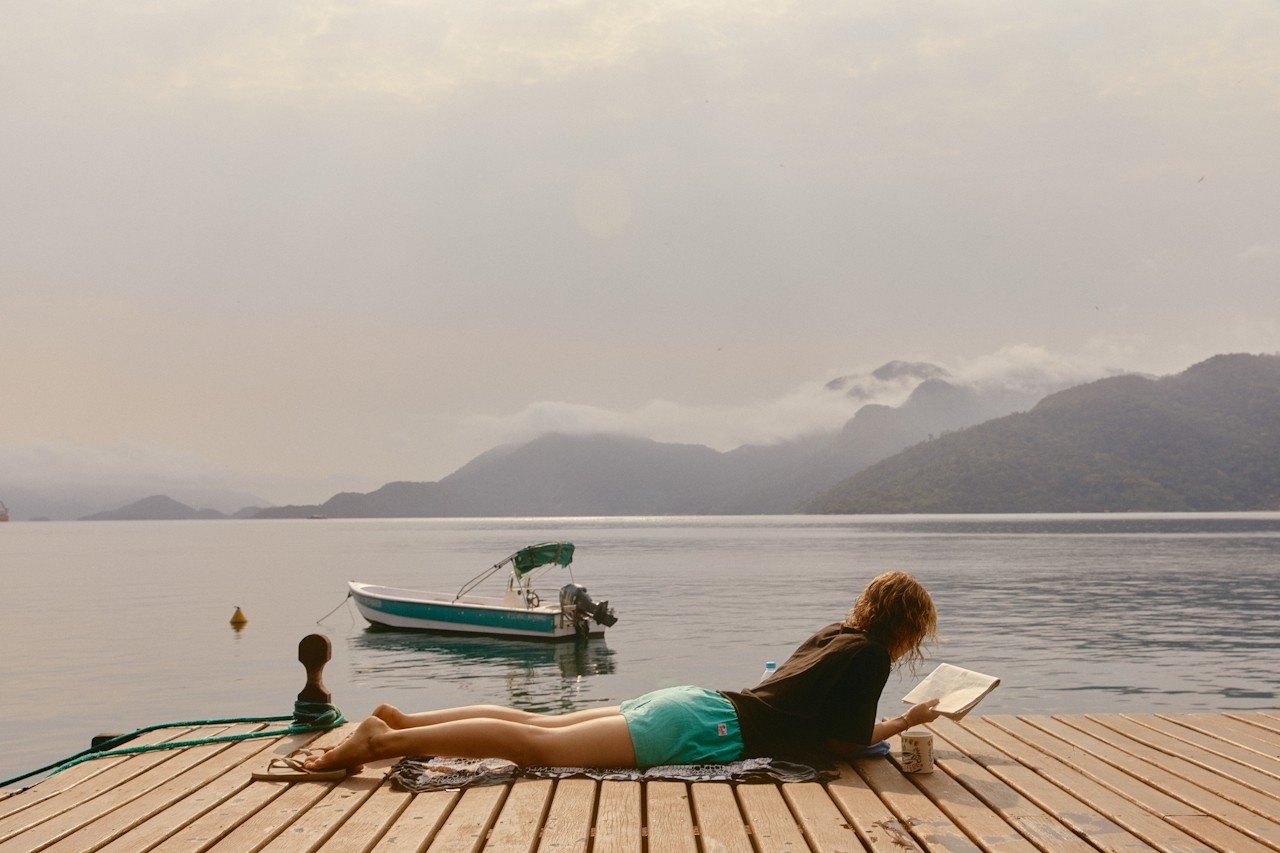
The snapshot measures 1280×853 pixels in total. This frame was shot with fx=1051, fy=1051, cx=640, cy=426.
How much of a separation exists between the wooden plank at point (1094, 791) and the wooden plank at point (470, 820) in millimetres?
3811

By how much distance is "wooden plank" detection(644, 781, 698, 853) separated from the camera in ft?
19.3

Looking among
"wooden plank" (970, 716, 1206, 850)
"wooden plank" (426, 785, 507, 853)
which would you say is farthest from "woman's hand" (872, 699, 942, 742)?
"wooden plank" (426, 785, 507, 853)

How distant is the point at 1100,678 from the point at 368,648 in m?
23.5

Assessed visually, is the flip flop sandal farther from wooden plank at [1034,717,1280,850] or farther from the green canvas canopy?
the green canvas canopy

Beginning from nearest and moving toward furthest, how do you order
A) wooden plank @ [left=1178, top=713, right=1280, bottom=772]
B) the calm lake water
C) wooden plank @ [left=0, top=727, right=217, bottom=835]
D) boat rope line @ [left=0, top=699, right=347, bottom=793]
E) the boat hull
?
wooden plank @ [left=0, top=727, right=217, bottom=835] < wooden plank @ [left=1178, top=713, right=1280, bottom=772] < boat rope line @ [left=0, top=699, right=347, bottom=793] < the calm lake water < the boat hull

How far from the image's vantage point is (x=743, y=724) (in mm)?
7559

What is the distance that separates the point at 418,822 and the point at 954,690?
394 cm

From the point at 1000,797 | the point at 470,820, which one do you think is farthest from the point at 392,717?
the point at 1000,797

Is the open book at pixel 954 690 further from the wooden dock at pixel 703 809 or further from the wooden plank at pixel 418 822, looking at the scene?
the wooden plank at pixel 418 822

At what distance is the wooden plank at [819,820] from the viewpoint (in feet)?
19.3

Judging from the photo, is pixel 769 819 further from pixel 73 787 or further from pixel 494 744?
pixel 73 787

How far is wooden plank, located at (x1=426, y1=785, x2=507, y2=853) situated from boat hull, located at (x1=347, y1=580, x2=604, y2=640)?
27.6 meters

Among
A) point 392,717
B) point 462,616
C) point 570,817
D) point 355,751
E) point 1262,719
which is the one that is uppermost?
point 392,717

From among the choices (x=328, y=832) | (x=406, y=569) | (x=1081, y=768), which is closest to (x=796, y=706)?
(x=1081, y=768)
